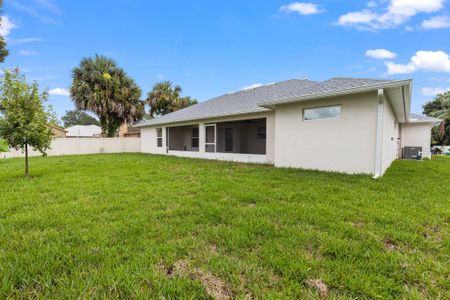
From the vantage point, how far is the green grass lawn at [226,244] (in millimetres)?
2008

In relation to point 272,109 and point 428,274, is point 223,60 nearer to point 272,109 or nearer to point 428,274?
point 272,109

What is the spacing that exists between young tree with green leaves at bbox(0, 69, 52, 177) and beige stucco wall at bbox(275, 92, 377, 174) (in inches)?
321

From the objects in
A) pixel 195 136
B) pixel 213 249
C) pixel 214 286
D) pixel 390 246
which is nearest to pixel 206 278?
pixel 214 286

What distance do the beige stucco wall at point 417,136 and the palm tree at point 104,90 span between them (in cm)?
2119

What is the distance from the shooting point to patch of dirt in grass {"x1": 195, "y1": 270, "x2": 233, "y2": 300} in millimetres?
1926

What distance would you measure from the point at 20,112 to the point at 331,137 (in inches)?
383

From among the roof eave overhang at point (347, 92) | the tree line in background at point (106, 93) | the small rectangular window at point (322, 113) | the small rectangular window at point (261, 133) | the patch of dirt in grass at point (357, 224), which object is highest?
the tree line in background at point (106, 93)

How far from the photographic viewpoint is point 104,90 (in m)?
19.1

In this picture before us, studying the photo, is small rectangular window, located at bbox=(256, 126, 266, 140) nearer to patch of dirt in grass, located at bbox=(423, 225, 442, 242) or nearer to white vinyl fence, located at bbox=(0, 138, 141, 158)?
patch of dirt in grass, located at bbox=(423, 225, 442, 242)

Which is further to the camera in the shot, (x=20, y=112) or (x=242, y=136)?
(x=242, y=136)

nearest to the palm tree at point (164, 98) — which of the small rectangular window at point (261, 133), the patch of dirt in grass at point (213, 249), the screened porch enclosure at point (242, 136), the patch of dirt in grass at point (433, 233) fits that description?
the screened porch enclosure at point (242, 136)

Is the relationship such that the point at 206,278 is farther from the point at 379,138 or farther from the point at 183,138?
the point at 183,138

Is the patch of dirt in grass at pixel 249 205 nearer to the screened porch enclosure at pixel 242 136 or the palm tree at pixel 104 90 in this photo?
the screened porch enclosure at pixel 242 136

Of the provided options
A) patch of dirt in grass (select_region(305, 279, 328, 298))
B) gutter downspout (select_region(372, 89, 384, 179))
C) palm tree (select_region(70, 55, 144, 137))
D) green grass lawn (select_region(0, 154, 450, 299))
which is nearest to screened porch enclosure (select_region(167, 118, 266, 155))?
gutter downspout (select_region(372, 89, 384, 179))
